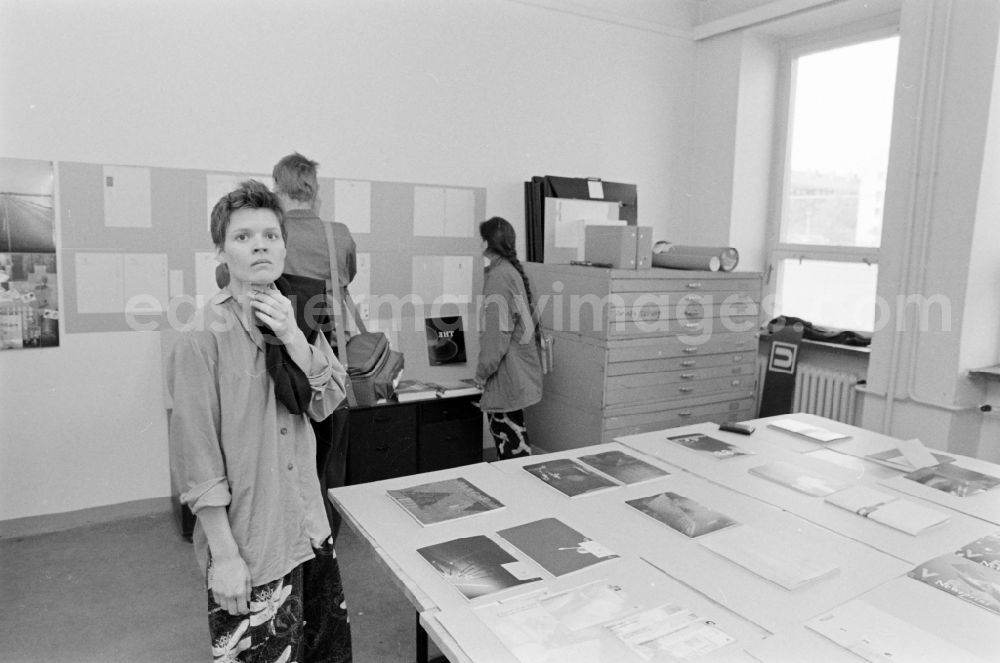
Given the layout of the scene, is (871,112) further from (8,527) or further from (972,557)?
(8,527)

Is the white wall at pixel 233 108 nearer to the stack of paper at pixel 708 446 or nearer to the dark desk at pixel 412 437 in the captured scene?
the dark desk at pixel 412 437

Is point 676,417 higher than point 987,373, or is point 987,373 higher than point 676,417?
point 987,373

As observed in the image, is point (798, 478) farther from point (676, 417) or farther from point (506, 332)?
point (676, 417)

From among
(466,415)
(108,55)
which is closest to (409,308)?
(466,415)

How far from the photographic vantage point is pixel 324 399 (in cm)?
149

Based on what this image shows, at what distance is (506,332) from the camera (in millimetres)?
3383

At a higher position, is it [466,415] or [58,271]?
[58,271]

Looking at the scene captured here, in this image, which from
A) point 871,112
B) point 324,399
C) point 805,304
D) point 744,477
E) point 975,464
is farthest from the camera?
point 805,304

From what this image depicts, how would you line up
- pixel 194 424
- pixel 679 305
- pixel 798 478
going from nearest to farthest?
pixel 194 424, pixel 798 478, pixel 679 305

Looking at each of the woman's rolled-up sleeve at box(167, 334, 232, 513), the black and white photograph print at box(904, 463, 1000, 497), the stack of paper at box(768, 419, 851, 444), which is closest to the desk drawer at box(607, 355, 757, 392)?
the stack of paper at box(768, 419, 851, 444)

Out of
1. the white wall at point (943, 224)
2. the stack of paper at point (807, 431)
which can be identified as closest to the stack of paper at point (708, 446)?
the stack of paper at point (807, 431)

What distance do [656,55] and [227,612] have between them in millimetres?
4336

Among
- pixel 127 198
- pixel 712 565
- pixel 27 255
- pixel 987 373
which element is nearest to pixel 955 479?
pixel 712 565

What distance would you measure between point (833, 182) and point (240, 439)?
4.09m
